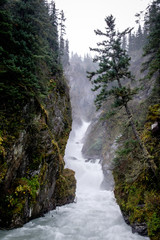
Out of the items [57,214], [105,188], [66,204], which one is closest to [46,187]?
[57,214]

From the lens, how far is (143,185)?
8.03 meters

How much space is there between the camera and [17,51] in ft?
27.9

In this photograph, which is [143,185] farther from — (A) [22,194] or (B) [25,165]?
(B) [25,165]

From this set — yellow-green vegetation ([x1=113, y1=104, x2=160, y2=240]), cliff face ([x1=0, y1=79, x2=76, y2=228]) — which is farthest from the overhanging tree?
cliff face ([x1=0, y1=79, x2=76, y2=228])

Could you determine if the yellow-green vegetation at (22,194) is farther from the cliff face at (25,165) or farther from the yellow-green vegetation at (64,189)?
the yellow-green vegetation at (64,189)

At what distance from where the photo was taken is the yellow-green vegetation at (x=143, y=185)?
644 centimetres

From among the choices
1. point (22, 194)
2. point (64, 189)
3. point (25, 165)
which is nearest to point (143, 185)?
point (22, 194)

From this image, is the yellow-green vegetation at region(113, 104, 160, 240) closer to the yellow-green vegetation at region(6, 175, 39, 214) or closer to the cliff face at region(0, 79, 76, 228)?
the cliff face at region(0, 79, 76, 228)

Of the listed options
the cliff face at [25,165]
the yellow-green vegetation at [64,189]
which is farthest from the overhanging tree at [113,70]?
the yellow-green vegetation at [64,189]

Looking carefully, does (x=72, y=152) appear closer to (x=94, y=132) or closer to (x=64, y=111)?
(x=94, y=132)

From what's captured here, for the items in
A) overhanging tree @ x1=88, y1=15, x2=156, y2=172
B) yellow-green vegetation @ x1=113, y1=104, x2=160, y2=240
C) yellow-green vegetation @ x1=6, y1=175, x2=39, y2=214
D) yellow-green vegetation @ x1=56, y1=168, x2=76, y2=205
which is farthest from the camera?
yellow-green vegetation @ x1=56, y1=168, x2=76, y2=205

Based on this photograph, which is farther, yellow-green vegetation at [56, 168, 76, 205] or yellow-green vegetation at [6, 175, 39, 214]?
yellow-green vegetation at [56, 168, 76, 205]

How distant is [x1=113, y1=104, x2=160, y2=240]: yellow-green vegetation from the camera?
644 cm

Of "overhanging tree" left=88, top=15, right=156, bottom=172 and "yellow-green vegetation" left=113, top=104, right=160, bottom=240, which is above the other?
"overhanging tree" left=88, top=15, right=156, bottom=172
